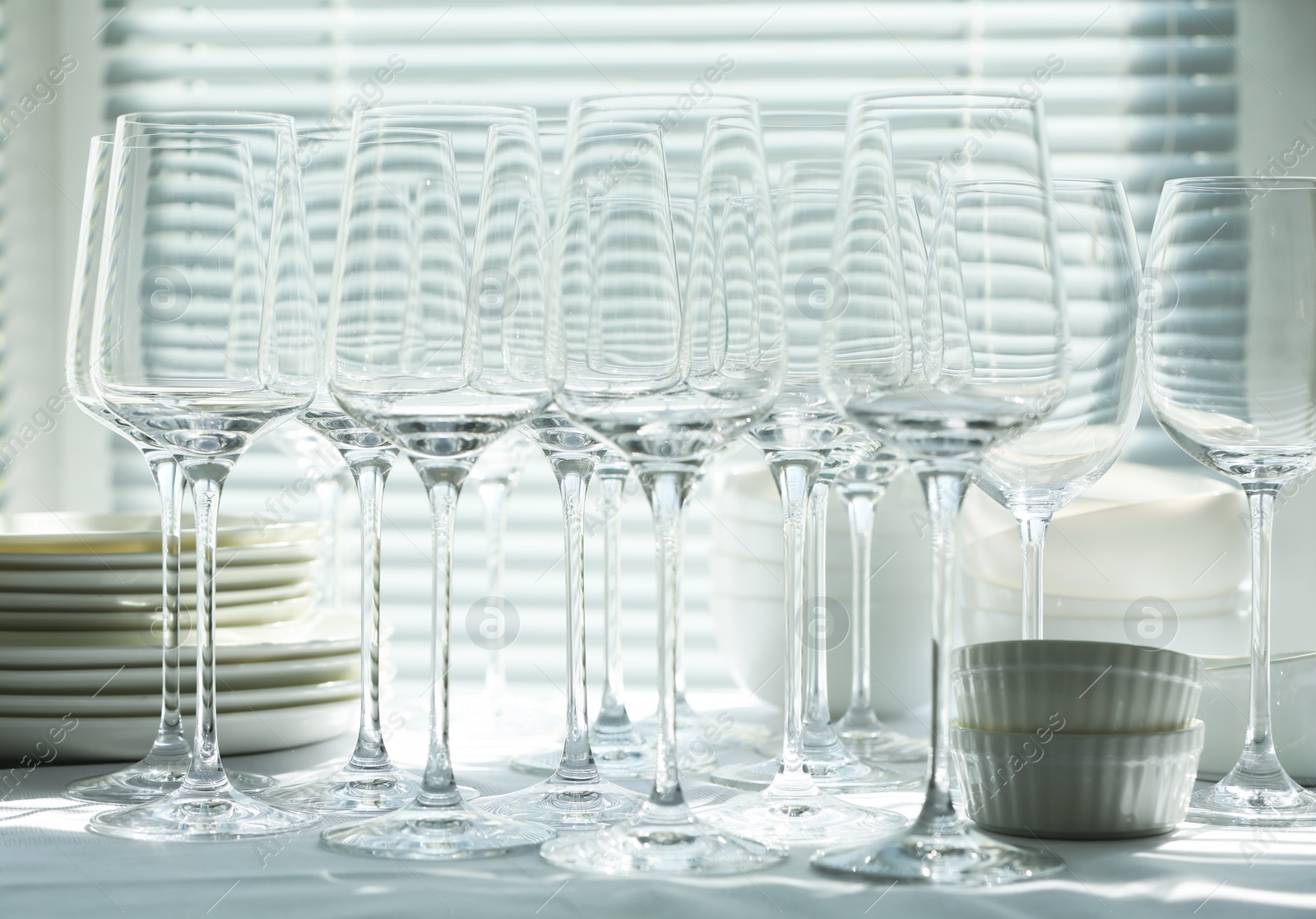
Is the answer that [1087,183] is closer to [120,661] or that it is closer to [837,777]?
[837,777]

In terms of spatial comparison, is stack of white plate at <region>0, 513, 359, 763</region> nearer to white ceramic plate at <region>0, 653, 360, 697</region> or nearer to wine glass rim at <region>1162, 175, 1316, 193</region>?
white ceramic plate at <region>0, 653, 360, 697</region>

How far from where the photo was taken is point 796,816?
72 centimetres

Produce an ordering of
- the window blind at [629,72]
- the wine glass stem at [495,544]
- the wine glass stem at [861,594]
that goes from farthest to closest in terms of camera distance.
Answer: the window blind at [629,72] → the wine glass stem at [495,544] → the wine glass stem at [861,594]

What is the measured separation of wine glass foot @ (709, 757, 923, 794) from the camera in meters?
0.84

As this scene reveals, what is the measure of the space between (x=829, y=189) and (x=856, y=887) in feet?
1.29

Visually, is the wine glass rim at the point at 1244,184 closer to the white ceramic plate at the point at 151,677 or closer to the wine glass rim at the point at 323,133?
the wine glass rim at the point at 323,133

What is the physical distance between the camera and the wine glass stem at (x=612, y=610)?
2.98 feet

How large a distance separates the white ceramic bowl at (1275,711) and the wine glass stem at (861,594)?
0.26 meters

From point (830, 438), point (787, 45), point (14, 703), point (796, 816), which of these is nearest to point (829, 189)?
point (830, 438)

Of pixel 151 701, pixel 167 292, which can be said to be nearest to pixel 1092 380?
pixel 167 292

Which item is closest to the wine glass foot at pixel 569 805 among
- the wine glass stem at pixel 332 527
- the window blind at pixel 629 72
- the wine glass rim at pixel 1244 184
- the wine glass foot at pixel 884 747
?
the wine glass foot at pixel 884 747

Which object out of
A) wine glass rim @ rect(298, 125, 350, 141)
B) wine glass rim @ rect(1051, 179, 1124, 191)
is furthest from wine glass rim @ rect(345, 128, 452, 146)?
wine glass rim @ rect(1051, 179, 1124, 191)

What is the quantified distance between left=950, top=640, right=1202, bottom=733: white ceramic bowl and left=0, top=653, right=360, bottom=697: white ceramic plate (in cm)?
45

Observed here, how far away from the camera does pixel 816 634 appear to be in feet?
3.00
